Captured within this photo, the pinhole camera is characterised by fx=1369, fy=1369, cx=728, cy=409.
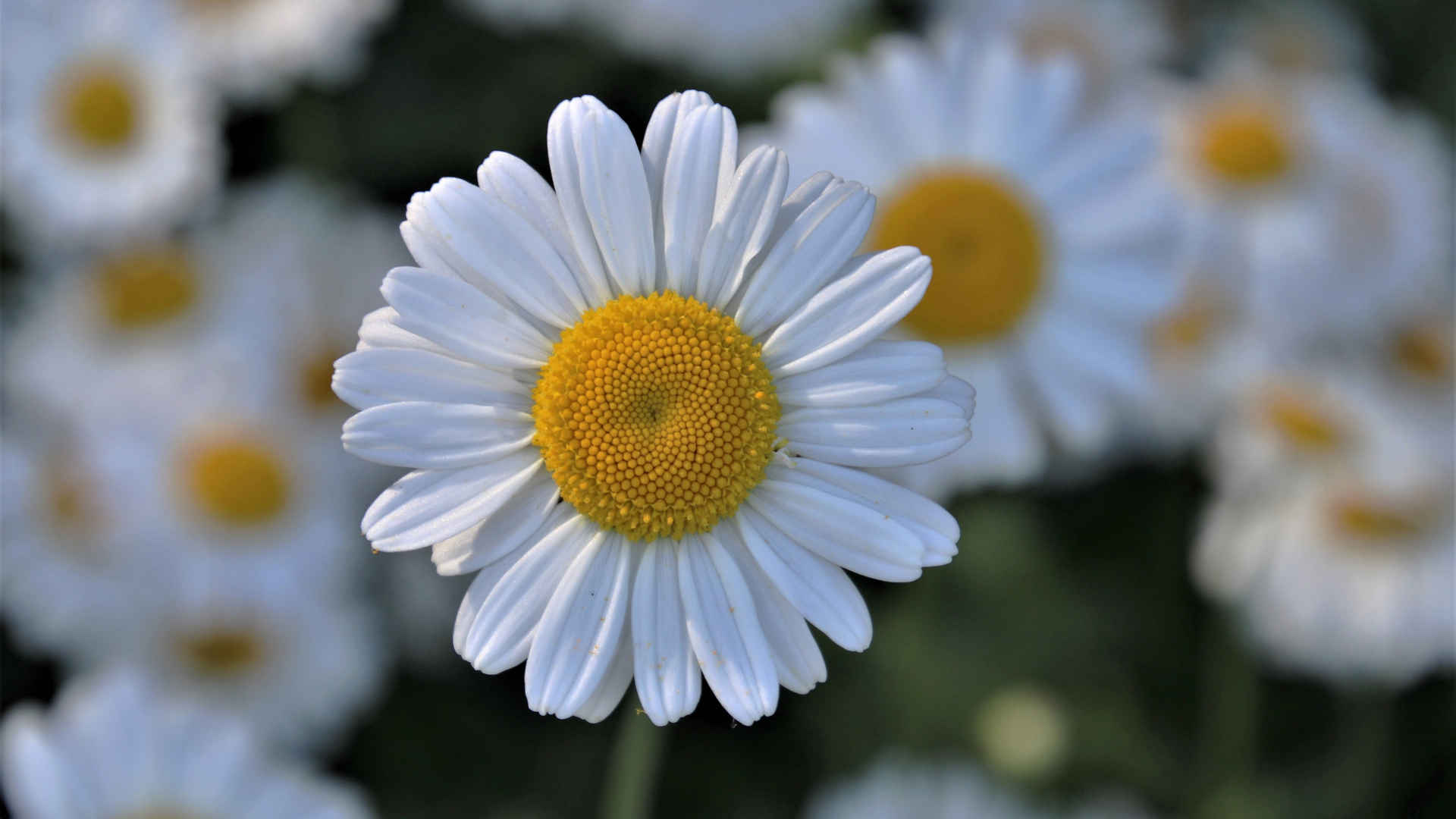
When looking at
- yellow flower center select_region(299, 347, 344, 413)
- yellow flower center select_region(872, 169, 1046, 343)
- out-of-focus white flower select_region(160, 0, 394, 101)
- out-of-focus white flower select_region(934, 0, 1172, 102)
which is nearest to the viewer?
yellow flower center select_region(872, 169, 1046, 343)

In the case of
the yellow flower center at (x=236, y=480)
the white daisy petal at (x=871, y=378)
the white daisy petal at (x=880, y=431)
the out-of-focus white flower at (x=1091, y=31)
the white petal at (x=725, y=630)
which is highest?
the white daisy petal at (x=871, y=378)

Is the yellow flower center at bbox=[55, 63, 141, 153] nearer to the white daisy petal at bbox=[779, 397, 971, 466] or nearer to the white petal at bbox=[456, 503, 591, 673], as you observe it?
the white petal at bbox=[456, 503, 591, 673]

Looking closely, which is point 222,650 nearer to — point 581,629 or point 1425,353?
point 581,629

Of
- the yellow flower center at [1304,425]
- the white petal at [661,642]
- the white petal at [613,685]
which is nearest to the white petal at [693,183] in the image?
the white petal at [661,642]

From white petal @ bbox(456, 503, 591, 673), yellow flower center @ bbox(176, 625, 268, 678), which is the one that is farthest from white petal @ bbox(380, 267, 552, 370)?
yellow flower center @ bbox(176, 625, 268, 678)

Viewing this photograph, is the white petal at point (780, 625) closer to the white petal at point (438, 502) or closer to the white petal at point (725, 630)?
the white petal at point (725, 630)

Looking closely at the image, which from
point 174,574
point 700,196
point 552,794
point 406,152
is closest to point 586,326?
point 700,196
